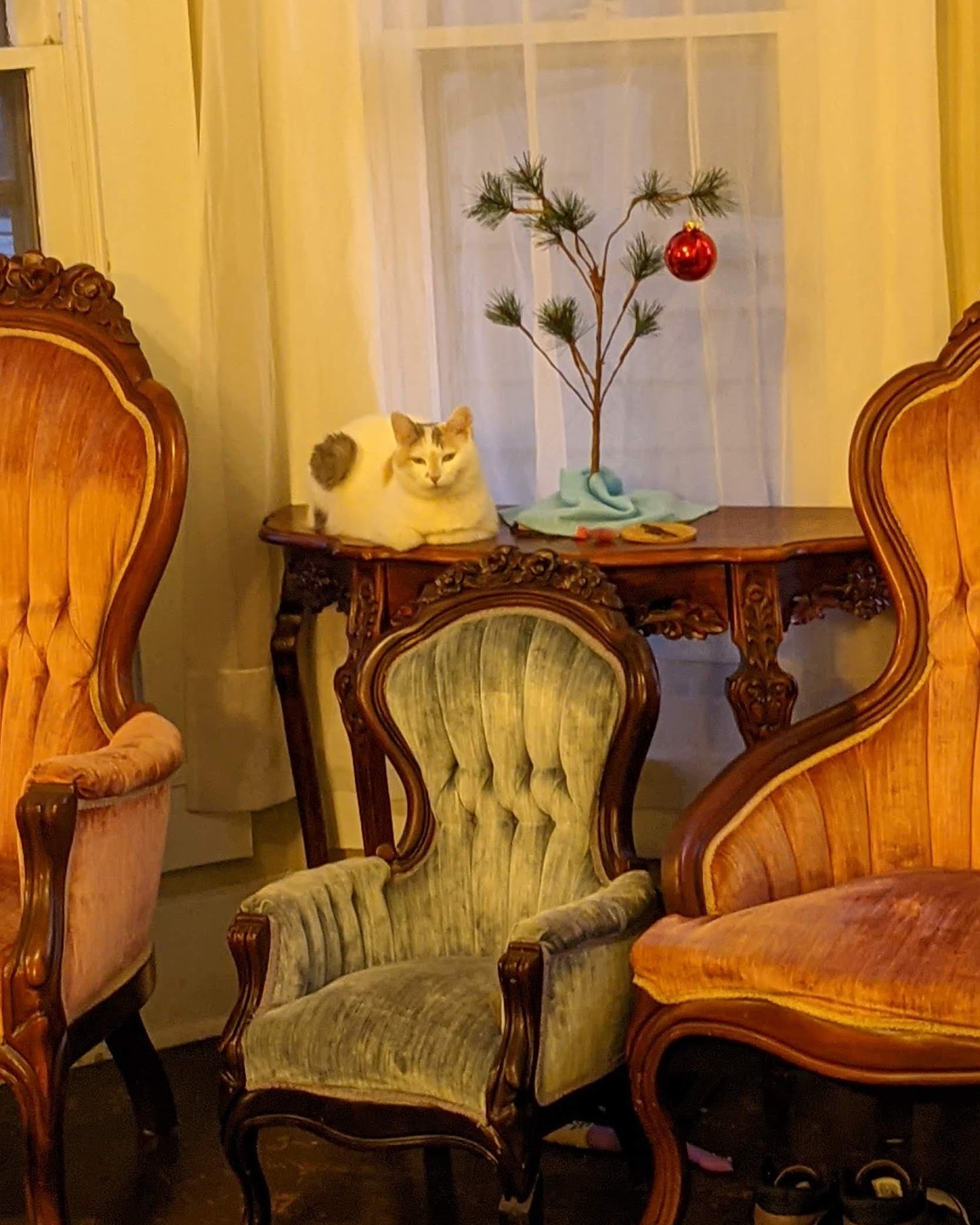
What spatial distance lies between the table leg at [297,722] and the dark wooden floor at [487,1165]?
0.48 meters

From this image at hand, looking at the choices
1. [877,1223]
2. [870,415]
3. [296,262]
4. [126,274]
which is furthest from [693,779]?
[126,274]

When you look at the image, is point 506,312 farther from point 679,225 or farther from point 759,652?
point 759,652

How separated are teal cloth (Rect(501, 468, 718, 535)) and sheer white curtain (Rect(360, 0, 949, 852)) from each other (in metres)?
0.19

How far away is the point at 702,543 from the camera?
239 cm

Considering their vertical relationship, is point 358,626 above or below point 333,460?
below

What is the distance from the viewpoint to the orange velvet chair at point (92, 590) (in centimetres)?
231

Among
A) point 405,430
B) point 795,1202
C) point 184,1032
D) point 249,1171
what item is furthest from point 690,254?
point 184,1032

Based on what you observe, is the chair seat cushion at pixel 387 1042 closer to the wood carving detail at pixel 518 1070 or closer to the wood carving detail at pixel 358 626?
the wood carving detail at pixel 518 1070

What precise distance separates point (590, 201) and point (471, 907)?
1.22 meters

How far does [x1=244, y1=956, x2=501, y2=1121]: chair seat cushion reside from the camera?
6.53ft

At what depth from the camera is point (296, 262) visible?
2900 millimetres

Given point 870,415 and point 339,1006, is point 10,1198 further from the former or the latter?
point 870,415

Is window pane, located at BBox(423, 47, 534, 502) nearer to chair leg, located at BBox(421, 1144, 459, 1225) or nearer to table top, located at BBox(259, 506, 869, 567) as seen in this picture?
table top, located at BBox(259, 506, 869, 567)

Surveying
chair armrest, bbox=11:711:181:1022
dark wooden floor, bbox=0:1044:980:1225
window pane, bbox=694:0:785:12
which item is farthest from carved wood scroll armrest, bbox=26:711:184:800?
window pane, bbox=694:0:785:12
